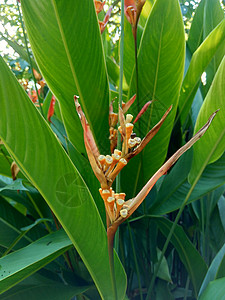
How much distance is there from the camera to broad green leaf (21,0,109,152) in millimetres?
526

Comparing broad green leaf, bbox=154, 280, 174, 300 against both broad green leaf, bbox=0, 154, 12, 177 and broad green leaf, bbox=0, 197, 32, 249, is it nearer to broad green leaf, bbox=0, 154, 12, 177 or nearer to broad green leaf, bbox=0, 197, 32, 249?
broad green leaf, bbox=0, 197, 32, 249

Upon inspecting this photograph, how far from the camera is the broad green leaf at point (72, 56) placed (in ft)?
1.73

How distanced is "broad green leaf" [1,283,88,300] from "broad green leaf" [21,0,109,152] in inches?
9.3

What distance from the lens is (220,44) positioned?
632 millimetres

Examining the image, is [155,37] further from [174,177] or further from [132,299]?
[132,299]

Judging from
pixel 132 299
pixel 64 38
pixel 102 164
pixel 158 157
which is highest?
pixel 64 38

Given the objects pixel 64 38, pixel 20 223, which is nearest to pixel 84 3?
pixel 64 38

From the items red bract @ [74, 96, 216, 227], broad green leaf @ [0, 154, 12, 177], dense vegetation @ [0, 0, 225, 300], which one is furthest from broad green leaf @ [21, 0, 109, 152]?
red bract @ [74, 96, 216, 227]

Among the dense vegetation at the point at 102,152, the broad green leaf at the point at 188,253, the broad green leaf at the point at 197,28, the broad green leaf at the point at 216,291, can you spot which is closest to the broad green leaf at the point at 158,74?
the dense vegetation at the point at 102,152

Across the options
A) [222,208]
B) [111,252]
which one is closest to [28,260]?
[111,252]

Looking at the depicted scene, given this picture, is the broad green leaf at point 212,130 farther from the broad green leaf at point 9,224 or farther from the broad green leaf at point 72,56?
the broad green leaf at point 9,224

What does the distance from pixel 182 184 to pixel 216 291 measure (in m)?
0.22

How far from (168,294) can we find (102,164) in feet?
1.75

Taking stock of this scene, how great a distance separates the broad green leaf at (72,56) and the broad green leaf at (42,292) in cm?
24
